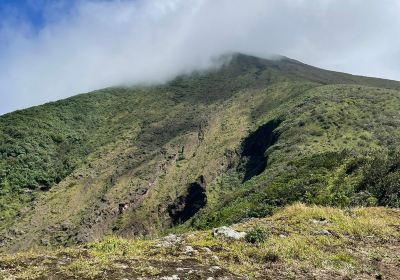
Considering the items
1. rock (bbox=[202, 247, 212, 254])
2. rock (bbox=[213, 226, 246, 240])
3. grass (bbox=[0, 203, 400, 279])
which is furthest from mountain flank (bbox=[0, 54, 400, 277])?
rock (bbox=[202, 247, 212, 254])

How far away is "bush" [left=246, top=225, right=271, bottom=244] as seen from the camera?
42.0 ft

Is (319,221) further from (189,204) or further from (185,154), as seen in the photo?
(185,154)

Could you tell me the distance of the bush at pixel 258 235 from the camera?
12.8 m

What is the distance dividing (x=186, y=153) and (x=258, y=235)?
9781 cm

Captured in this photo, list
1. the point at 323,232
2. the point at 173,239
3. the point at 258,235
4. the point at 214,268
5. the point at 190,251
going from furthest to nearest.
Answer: the point at 323,232 < the point at 173,239 < the point at 258,235 < the point at 190,251 < the point at 214,268

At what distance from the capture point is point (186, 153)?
363 ft

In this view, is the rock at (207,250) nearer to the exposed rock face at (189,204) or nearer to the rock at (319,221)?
the rock at (319,221)

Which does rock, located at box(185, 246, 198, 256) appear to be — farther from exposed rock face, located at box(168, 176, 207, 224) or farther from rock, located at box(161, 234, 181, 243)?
exposed rock face, located at box(168, 176, 207, 224)

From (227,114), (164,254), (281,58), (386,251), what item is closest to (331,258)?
(386,251)

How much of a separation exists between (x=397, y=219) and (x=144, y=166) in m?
92.0

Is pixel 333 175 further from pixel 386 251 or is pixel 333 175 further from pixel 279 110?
pixel 279 110

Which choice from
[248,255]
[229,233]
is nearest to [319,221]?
[229,233]

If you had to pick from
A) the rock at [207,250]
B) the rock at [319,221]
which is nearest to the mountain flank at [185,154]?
the rock at [319,221]

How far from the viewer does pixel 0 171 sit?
11294 cm
